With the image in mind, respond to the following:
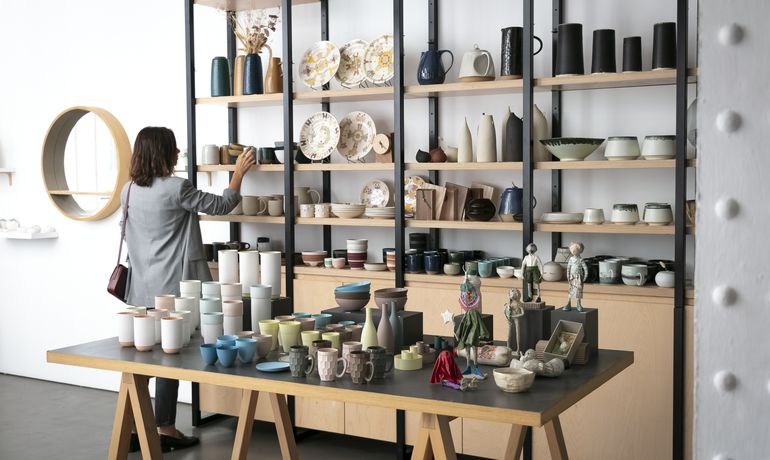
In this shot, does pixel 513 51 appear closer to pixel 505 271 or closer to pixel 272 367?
pixel 505 271

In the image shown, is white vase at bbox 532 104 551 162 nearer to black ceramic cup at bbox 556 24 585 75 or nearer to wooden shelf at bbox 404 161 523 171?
wooden shelf at bbox 404 161 523 171

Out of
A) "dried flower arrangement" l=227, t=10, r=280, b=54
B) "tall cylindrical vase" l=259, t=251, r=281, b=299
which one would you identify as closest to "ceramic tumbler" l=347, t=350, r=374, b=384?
"tall cylindrical vase" l=259, t=251, r=281, b=299

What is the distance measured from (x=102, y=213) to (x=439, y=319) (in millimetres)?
2697

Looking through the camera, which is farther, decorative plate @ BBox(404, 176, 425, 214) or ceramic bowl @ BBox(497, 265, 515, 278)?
decorative plate @ BBox(404, 176, 425, 214)

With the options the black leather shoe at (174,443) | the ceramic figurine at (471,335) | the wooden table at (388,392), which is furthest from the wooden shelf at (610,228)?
the black leather shoe at (174,443)

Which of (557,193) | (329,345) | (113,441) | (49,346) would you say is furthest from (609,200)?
(49,346)

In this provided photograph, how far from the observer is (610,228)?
13.0 feet

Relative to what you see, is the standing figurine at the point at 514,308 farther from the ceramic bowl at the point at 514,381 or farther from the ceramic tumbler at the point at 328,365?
the ceramic tumbler at the point at 328,365

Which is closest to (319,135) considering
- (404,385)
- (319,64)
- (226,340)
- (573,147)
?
(319,64)

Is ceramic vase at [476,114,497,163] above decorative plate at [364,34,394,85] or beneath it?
beneath

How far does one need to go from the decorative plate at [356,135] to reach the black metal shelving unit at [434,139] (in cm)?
24

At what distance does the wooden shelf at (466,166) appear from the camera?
13.7 ft

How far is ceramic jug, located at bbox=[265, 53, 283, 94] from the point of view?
4.89 meters

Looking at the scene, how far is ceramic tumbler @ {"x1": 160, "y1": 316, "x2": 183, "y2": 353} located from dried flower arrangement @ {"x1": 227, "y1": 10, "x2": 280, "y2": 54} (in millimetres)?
2352
